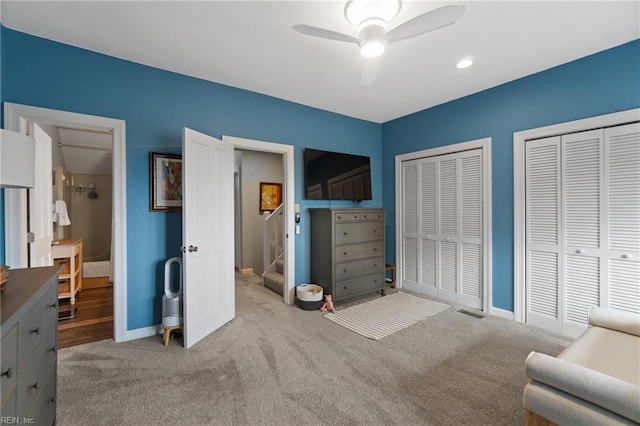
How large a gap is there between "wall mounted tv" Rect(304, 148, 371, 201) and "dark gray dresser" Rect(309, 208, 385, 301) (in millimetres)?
345

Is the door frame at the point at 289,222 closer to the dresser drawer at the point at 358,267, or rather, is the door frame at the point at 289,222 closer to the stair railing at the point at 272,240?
the dresser drawer at the point at 358,267

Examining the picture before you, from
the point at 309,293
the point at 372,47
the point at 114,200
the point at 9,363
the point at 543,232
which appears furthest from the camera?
the point at 309,293

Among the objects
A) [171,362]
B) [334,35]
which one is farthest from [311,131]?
[171,362]

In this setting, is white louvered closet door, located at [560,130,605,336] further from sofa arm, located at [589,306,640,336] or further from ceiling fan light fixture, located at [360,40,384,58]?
ceiling fan light fixture, located at [360,40,384,58]

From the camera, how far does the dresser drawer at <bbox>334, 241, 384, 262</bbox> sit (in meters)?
3.52

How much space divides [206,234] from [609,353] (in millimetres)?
2957

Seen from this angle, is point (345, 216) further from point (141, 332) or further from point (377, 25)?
point (141, 332)

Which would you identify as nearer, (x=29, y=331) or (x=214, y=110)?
(x=29, y=331)

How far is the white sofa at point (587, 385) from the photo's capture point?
1.07 meters

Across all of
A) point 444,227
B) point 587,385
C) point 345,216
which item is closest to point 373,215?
point 345,216

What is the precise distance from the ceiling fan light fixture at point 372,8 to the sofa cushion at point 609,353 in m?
2.20

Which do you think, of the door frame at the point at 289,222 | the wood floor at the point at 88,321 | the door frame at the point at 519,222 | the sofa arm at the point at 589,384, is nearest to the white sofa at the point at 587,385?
the sofa arm at the point at 589,384

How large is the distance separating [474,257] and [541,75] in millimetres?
2084

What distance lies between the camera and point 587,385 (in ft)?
3.70
